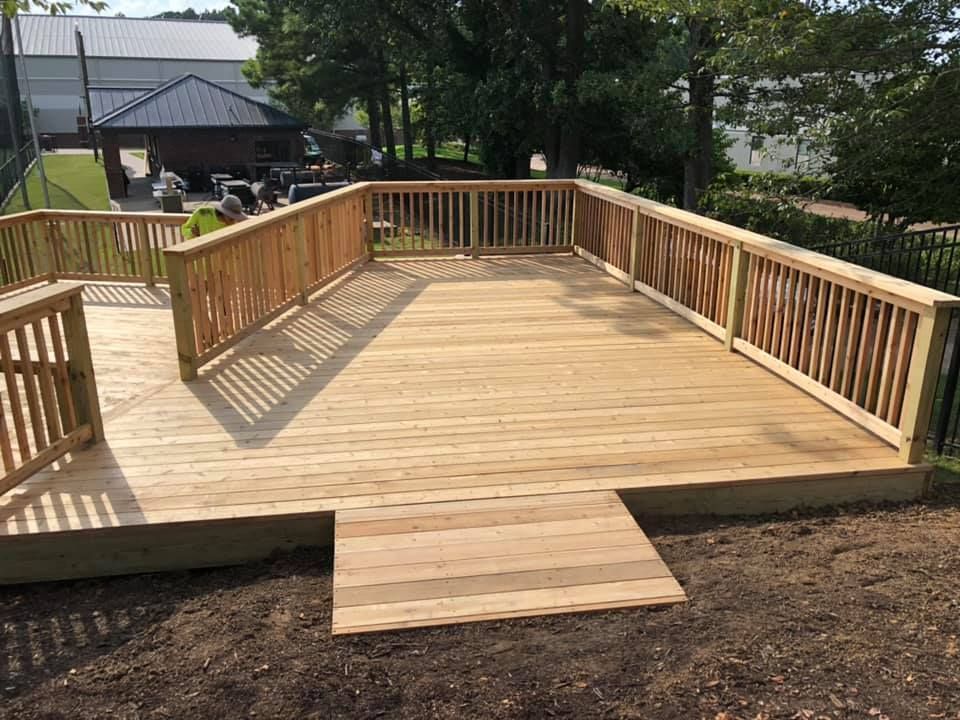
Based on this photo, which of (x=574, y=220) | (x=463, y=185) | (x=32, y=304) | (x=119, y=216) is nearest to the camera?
(x=32, y=304)

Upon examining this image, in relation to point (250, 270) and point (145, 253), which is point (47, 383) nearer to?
point (250, 270)

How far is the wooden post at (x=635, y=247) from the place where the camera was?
826 centimetres

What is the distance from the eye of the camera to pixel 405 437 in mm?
4707

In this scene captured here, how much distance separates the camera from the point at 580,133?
1780 centimetres

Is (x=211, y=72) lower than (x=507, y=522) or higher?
higher

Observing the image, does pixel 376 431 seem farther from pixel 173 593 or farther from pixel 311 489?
pixel 173 593

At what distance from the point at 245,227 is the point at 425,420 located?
2551mm

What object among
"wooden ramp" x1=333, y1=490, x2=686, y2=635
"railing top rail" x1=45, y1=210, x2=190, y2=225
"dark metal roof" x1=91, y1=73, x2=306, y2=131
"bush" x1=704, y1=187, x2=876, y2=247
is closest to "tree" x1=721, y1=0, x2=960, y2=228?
"bush" x1=704, y1=187, x2=876, y2=247

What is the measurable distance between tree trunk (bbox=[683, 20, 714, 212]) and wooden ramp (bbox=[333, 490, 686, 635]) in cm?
1146

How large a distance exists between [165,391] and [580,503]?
3.14 metres

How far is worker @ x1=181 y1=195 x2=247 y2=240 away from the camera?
24.2 ft

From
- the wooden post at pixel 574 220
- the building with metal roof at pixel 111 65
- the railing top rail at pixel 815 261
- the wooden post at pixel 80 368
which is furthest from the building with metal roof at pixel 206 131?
the building with metal roof at pixel 111 65

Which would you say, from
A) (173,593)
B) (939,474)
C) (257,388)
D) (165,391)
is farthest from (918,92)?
(173,593)

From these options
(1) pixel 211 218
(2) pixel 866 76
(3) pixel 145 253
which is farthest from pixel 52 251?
(2) pixel 866 76
